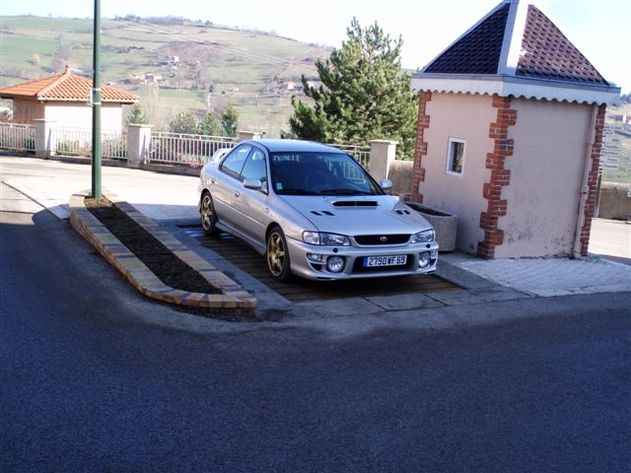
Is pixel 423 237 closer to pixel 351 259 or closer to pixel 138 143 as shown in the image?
pixel 351 259

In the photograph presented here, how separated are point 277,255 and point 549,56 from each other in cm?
587

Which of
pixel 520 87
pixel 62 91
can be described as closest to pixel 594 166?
pixel 520 87

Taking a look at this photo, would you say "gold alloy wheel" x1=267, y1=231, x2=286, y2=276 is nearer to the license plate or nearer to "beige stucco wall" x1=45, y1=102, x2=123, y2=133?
the license plate

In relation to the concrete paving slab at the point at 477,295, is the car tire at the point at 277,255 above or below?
above

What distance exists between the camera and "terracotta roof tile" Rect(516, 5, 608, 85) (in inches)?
456

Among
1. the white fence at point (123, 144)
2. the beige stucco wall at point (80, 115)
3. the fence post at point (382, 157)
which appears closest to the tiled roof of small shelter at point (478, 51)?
the fence post at point (382, 157)

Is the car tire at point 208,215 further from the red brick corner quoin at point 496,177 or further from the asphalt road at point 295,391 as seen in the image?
the red brick corner quoin at point 496,177

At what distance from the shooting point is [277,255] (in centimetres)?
933

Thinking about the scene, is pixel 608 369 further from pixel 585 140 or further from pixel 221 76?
pixel 221 76

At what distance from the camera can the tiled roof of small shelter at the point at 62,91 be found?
3409cm

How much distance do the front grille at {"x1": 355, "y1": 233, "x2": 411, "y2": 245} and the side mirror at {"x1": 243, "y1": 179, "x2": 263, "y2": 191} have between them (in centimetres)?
173

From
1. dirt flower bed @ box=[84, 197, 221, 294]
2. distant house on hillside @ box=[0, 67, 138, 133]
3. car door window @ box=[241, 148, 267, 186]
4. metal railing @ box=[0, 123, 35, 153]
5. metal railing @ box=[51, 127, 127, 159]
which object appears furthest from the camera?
distant house on hillside @ box=[0, 67, 138, 133]

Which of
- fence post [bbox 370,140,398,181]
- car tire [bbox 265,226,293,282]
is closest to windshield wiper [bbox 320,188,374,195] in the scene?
car tire [bbox 265,226,293,282]

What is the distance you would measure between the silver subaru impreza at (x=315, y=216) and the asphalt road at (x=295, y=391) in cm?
100
